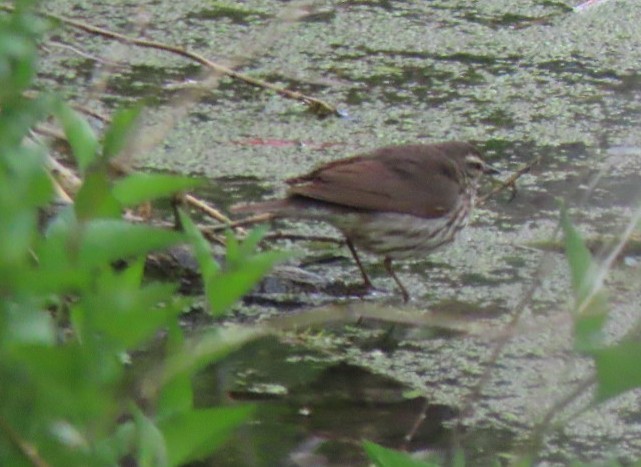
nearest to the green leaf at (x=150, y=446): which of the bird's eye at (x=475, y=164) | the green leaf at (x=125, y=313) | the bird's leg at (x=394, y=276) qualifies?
the green leaf at (x=125, y=313)

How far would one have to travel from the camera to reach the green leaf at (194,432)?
1.54 metres

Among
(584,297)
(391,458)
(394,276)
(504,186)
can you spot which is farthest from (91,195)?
(504,186)

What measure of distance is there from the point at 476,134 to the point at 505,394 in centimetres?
231

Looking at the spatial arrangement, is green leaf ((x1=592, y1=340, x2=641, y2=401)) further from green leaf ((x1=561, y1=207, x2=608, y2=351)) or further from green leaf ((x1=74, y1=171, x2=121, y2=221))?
green leaf ((x1=74, y1=171, x2=121, y2=221))

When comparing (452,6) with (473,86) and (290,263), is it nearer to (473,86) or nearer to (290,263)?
(473,86)

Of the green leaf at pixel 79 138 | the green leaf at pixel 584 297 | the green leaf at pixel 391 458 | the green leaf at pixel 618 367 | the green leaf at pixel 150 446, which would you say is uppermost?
the green leaf at pixel 79 138

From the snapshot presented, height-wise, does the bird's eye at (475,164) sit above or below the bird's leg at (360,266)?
above

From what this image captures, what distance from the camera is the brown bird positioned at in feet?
15.6

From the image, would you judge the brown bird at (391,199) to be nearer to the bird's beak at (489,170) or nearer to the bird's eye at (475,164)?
the bird's eye at (475,164)

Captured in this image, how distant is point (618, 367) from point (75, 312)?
0.56 metres

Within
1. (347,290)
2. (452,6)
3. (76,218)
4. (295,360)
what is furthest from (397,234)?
(76,218)

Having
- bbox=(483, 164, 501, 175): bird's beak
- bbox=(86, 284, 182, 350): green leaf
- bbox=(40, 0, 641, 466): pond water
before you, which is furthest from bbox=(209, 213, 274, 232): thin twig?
bbox=(86, 284, 182, 350): green leaf

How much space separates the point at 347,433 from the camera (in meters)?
3.66

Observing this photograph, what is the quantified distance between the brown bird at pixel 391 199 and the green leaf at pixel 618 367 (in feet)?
9.67
